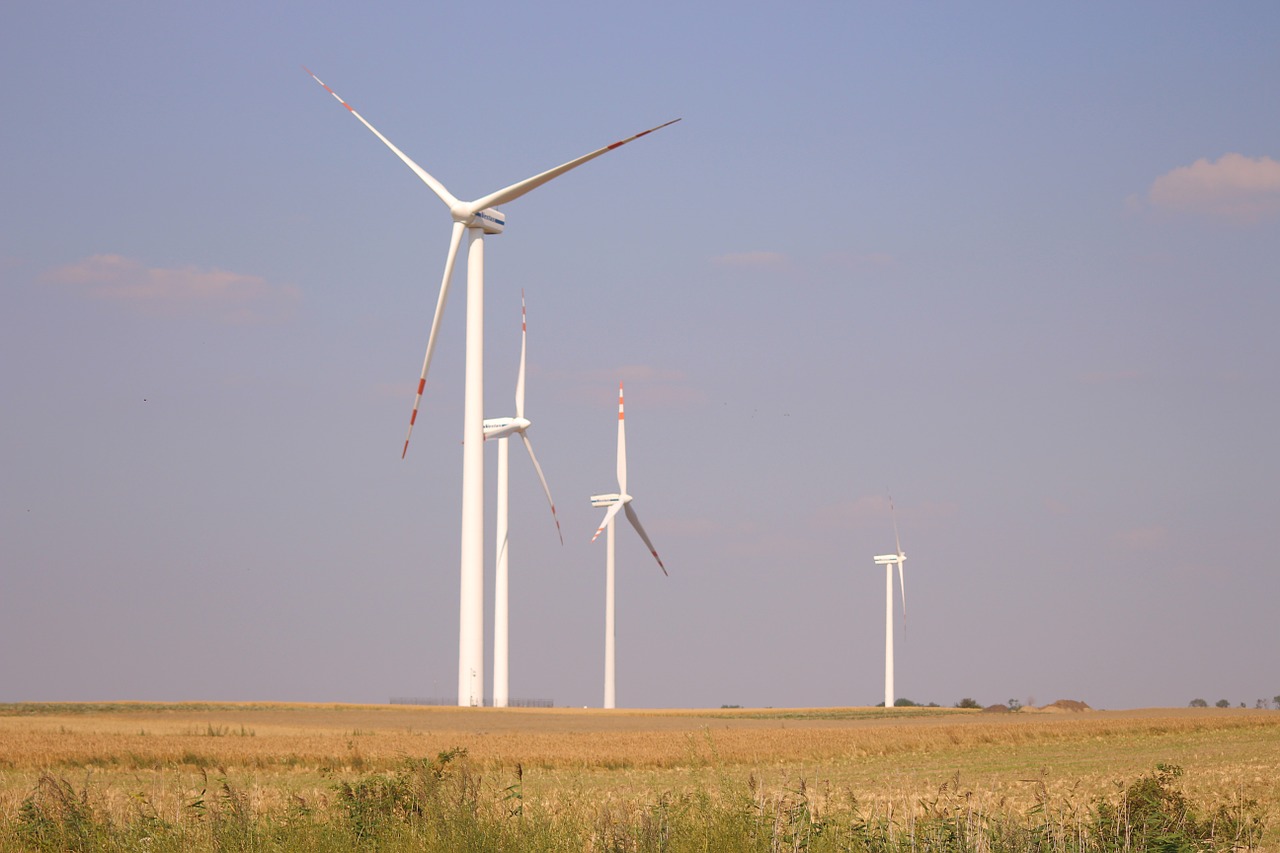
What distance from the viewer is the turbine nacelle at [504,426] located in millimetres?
108438

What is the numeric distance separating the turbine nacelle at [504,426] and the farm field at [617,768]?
88.3ft

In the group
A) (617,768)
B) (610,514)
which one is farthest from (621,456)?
(617,768)

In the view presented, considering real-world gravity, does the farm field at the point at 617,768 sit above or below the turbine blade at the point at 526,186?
below

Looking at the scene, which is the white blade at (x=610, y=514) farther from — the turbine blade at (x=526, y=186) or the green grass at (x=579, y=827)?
the green grass at (x=579, y=827)

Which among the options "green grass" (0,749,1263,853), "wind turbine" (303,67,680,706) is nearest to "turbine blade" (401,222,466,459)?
"wind turbine" (303,67,680,706)

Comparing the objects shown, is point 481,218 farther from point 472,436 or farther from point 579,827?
point 579,827

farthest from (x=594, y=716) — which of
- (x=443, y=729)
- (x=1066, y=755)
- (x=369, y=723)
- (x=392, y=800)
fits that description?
(x=392, y=800)

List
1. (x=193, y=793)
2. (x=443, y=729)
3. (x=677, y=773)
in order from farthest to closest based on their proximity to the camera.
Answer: (x=443, y=729)
(x=677, y=773)
(x=193, y=793)

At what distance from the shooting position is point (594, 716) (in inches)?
4077

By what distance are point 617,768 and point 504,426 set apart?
63.0 metres

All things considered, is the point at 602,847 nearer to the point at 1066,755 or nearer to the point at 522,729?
the point at 1066,755

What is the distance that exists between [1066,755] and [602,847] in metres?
39.8

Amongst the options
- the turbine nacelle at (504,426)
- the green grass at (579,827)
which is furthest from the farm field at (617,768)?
the turbine nacelle at (504,426)

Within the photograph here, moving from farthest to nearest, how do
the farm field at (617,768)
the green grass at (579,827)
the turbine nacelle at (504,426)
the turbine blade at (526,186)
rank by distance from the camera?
the turbine nacelle at (504,426)
the turbine blade at (526,186)
the farm field at (617,768)
the green grass at (579,827)
